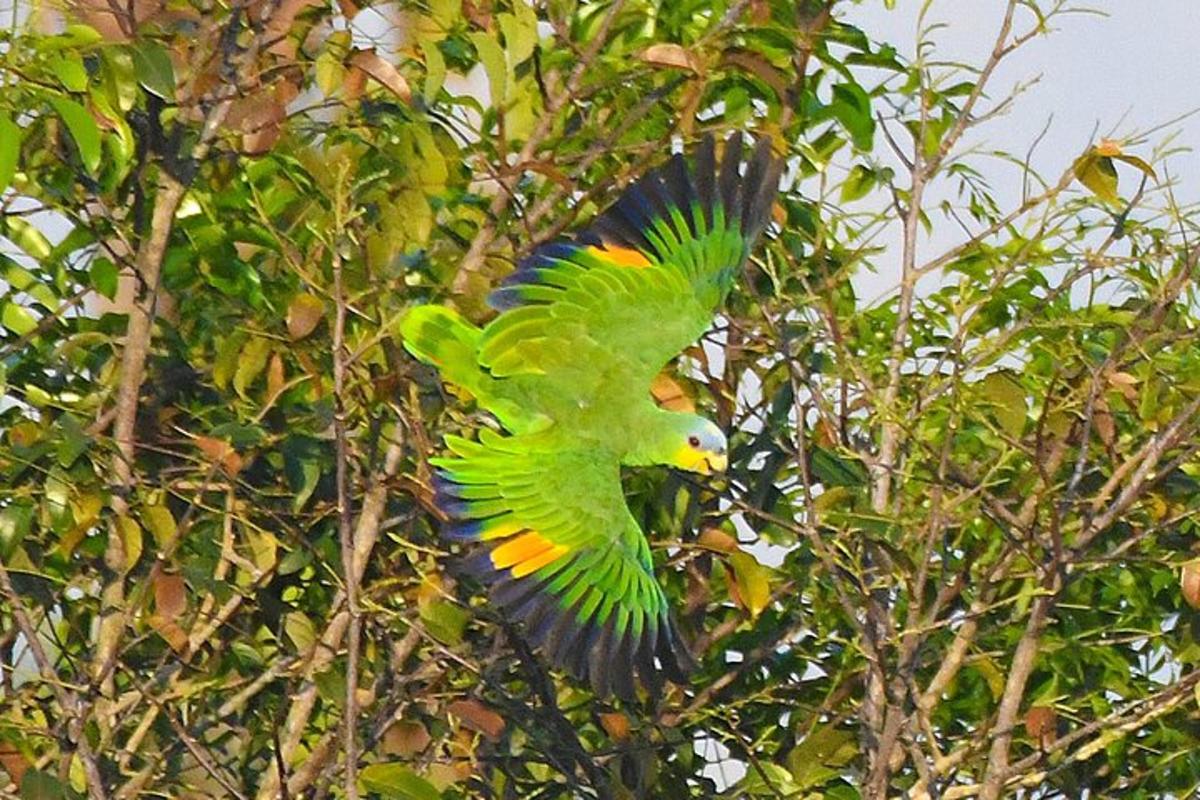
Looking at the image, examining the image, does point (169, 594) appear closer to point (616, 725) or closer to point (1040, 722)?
point (616, 725)

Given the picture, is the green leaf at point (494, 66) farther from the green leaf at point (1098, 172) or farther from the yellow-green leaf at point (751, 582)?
the green leaf at point (1098, 172)

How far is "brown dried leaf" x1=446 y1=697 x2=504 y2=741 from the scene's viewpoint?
305 centimetres

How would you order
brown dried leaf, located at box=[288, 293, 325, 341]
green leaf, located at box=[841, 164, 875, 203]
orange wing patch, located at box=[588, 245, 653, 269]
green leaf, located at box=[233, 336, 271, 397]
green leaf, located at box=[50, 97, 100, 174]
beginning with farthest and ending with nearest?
green leaf, located at box=[841, 164, 875, 203] < orange wing patch, located at box=[588, 245, 653, 269] < green leaf, located at box=[233, 336, 271, 397] < brown dried leaf, located at box=[288, 293, 325, 341] < green leaf, located at box=[50, 97, 100, 174]

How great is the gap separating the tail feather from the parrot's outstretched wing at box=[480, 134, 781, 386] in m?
0.02

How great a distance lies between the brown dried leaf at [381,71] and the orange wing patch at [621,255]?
1.34 ft

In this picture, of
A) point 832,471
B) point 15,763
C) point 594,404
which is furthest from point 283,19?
point 15,763

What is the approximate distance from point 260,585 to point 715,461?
69cm

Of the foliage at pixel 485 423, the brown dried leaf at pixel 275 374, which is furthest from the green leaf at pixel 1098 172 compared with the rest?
the brown dried leaf at pixel 275 374

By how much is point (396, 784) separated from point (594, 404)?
0.76 metres

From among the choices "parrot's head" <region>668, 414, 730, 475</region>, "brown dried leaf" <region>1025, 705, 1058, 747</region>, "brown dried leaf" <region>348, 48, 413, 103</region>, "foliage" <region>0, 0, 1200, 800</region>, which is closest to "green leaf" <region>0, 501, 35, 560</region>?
"foliage" <region>0, 0, 1200, 800</region>

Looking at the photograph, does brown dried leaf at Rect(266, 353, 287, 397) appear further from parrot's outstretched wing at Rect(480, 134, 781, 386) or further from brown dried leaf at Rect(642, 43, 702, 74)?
brown dried leaf at Rect(642, 43, 702, 74)

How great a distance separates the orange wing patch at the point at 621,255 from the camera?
325 centimetres

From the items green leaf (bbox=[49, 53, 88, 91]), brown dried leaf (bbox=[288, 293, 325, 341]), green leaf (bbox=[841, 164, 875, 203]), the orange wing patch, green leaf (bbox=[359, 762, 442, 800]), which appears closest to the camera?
green leaf (bbox=[49, 53, 88, 91])

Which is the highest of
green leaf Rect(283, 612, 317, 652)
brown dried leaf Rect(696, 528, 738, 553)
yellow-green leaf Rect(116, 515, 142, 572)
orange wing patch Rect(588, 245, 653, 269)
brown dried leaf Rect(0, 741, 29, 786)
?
orange wing patch Rect(588, 245, 653, 269)
